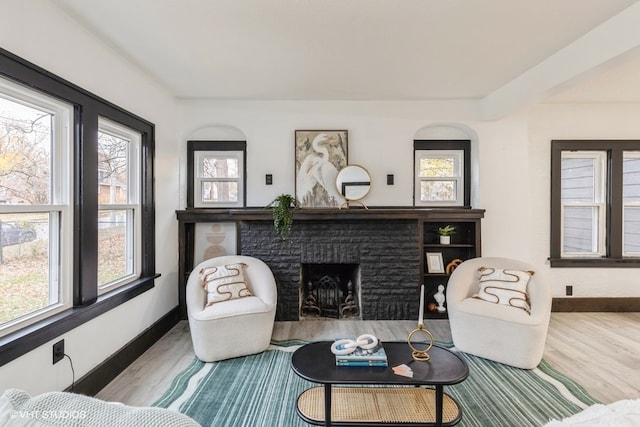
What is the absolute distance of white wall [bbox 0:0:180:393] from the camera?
1.77 metres

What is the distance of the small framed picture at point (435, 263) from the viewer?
12.6ft

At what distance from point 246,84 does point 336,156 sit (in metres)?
1.26

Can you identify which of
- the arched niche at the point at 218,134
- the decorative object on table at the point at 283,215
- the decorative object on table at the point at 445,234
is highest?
the arched niche at the point at 218,134

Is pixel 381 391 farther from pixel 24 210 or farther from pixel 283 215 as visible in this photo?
pixel 24 210

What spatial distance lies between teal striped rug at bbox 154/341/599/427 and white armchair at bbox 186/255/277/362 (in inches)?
4.2

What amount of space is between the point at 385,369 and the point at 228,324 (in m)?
1.39

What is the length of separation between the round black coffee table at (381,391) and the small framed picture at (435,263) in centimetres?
180

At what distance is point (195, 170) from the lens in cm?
394

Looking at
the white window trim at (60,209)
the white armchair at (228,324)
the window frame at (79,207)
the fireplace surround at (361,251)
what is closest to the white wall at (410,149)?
the fireplace surround at (361,251)

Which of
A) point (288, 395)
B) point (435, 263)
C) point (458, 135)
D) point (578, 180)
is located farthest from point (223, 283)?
point (578, 180)

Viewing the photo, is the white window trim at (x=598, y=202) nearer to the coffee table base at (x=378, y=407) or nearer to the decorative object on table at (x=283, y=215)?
the coffee table base at (x=378, y=407)

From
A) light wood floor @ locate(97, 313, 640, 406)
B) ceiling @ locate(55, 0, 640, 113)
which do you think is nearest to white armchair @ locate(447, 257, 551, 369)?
light wood floor @ locate(97, 313, 640, 406)

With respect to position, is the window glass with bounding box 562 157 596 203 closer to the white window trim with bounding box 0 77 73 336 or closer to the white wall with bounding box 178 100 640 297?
the white wall with bounding box 178 100 640 297

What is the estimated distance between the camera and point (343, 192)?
3.82m
